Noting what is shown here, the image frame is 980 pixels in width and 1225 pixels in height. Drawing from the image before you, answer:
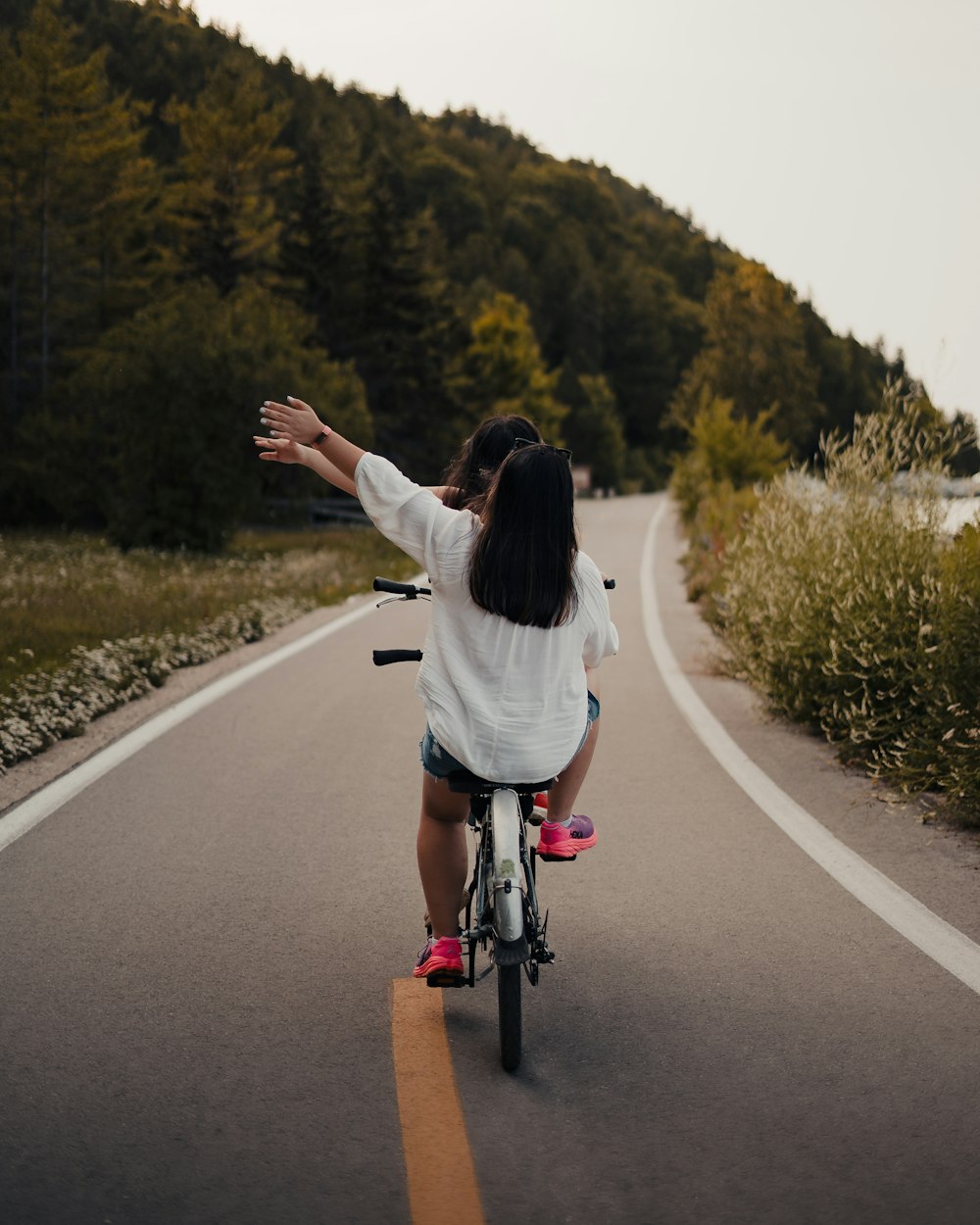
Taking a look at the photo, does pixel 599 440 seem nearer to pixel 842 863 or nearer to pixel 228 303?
pixel 228 303

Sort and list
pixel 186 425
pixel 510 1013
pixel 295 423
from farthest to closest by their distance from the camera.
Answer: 1. pixel 186 425
2. pixel 295 423
3. pixel 510 1013

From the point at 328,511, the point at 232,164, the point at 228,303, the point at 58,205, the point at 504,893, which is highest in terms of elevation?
the point at 232,164

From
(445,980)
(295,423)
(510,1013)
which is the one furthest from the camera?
(445,980)

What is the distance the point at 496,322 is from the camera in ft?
272

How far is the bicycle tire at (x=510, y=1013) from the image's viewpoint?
3969 millimetres

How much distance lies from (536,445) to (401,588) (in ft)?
2.37

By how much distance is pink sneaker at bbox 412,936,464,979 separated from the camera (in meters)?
4.41

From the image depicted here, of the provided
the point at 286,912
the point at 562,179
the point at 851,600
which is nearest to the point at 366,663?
the point at 851,600

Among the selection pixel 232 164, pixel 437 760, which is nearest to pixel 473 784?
pixel 437 760

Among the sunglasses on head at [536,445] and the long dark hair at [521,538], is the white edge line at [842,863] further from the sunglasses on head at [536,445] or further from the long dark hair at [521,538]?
the sunglasses on head at [536,445]

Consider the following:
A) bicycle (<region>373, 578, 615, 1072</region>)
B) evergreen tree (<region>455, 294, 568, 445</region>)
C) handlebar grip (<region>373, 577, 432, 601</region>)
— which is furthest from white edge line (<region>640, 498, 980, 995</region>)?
evergreen tree (<region>455, 294, 568, 445</region>)

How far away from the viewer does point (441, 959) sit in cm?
445

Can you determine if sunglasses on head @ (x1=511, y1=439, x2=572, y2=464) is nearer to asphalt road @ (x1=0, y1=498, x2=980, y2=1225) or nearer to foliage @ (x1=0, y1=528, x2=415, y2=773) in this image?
asphalt road @ (x1=0, y1=498, x2=980, y2=1225)

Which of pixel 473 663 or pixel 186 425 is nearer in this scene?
pixel 473 663
